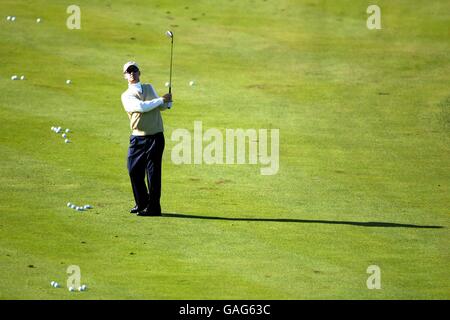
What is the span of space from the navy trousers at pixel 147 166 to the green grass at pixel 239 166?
1.26ft

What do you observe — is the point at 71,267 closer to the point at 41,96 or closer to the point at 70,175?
the point at 70,175

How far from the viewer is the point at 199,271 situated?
44.0 feet

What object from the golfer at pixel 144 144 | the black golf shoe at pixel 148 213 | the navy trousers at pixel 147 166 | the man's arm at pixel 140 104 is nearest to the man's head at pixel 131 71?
the golfer at pixel 144 144

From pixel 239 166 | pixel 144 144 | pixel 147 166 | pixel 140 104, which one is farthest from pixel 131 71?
pixel 239 166

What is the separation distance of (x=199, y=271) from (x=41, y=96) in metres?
10.1

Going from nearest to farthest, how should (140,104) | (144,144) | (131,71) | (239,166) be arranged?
(140,104) < (131,71) < (144,144) < (239,166)

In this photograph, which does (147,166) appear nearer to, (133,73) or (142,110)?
(142,110)

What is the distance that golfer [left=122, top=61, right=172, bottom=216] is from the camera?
1563cm

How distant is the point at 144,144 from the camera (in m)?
15.7

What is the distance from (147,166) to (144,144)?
349 mm

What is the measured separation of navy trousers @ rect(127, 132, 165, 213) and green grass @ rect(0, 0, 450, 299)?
38 centimetres

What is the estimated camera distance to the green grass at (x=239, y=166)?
13500mm
